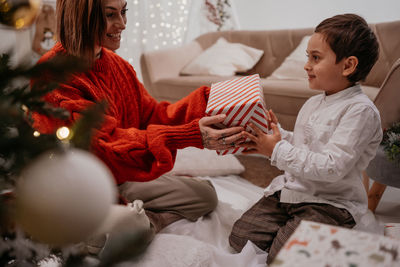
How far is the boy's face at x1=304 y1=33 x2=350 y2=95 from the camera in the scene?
42.8 inches

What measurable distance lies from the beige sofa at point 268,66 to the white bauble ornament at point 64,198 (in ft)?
6.34

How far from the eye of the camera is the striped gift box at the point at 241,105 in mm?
1022

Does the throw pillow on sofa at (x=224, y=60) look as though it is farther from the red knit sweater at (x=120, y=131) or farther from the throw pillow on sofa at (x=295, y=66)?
the red knit sweater at (x=120, y=131)

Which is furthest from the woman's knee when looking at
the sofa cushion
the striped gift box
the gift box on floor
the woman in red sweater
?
the sofa cushion

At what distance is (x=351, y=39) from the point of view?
106 cm

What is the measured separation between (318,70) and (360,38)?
0.50 ft

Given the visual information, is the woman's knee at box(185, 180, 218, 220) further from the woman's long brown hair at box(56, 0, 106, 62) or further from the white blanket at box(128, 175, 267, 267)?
the woman's long brown hair at box(56, 0, 106, 62)

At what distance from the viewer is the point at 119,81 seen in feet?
4.28

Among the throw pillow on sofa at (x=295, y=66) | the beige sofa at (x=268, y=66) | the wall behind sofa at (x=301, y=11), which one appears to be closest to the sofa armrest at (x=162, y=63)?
the beige sofa at (x=268, y=66)

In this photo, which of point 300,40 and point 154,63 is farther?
point 154,63

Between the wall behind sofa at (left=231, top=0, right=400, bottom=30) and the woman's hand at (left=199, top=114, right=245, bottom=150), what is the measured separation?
104 inches

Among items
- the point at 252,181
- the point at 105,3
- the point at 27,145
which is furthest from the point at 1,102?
the point at 252,181

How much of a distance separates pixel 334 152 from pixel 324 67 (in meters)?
0.27

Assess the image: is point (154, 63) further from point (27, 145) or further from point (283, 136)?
point (27, 145)
